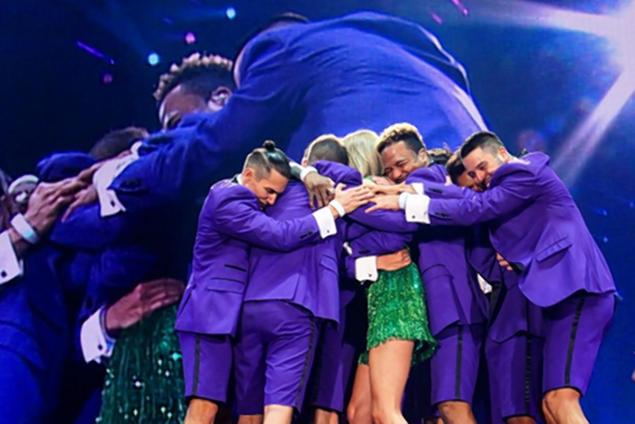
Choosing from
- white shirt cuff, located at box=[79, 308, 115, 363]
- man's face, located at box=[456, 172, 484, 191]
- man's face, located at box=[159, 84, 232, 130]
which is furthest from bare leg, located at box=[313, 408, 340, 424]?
man's face, located at box=[159, 84, 232, 130]

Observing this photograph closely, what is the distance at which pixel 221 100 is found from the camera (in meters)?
4.62

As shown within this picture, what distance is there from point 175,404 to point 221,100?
1743 mm

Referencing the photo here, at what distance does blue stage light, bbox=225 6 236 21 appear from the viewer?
4.68 meters

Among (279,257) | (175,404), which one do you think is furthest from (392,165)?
(175,404)

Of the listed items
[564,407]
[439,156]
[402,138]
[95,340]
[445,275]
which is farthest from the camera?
[95,340]

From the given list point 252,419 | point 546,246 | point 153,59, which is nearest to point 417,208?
point 546,246

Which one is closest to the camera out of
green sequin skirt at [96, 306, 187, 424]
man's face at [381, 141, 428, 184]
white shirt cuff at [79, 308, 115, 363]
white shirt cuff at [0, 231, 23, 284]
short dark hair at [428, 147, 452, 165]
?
man's face at [381, 141, 428, 184]

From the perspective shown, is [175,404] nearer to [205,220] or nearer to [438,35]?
[205,220]

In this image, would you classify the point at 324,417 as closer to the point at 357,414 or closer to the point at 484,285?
the point at 357,414

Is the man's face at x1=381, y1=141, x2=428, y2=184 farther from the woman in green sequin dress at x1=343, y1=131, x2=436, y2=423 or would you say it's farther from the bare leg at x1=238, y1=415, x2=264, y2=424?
the bare leg at x1=238, y1=415, x2=264, y2=424

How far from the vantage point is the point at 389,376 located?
323 cm

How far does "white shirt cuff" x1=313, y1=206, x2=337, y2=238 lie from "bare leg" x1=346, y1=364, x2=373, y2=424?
65 centimetres

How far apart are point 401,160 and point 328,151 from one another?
368 mm

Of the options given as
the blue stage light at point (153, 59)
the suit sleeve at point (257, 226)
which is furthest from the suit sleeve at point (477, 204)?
the blue stage light at point (153, 59)
